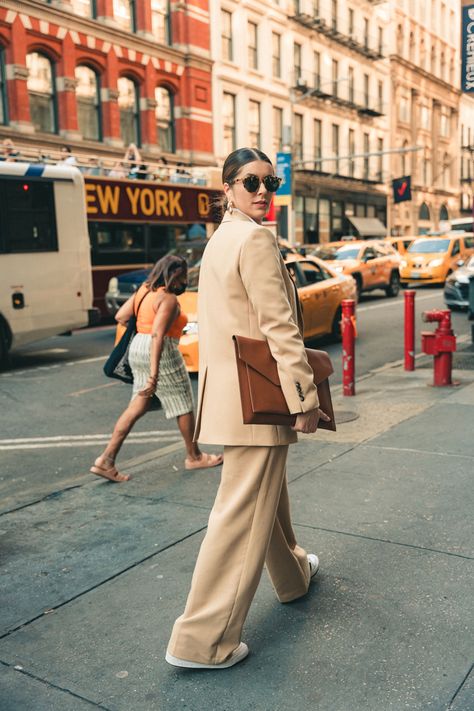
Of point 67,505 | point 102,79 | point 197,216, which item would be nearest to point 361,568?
point 67,505

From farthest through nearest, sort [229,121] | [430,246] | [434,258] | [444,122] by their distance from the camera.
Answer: [444,122] → [229,121] → [430,246] → [434,258]

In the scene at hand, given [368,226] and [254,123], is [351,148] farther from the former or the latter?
[254,123]

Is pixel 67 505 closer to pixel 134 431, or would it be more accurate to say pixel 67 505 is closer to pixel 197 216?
pixel 134 431

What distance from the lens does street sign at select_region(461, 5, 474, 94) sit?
1145 cm

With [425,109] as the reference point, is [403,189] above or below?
below

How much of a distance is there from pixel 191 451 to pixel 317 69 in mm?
40769

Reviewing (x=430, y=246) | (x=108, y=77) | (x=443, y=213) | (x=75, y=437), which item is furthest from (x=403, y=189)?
(x=75, y=437)

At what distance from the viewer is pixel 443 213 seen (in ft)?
199

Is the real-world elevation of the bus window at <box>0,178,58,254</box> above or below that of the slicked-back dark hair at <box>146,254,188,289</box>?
above

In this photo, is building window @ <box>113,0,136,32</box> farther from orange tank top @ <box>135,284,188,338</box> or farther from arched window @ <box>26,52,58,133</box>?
orange tank top @ <box>135,284,188,338</box>

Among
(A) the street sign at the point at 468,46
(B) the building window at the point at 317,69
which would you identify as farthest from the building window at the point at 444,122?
(A) the street sign at the point at 468,46

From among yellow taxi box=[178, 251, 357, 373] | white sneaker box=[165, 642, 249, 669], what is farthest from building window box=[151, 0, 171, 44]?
white sneaker box=[165, 642, 249, 669]

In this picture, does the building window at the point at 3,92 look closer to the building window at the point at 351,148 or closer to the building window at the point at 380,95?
the building window at the point at 351,148

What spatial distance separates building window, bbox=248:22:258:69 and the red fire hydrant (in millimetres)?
31197
